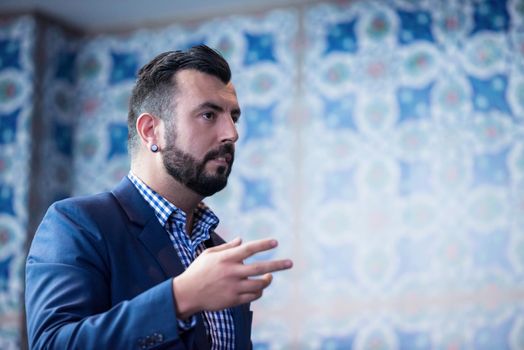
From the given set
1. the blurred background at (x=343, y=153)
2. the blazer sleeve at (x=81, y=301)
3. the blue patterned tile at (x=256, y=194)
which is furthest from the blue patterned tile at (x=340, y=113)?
the blazer sleeve at (x=81, y=301)

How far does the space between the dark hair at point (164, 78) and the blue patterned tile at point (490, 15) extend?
262cm

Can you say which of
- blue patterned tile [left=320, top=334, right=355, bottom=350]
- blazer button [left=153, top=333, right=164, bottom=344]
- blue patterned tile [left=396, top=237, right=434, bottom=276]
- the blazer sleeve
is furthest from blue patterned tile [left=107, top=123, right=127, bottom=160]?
blazer button [left=153, top=333, right=164, bottom=344]

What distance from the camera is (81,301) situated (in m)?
1.49

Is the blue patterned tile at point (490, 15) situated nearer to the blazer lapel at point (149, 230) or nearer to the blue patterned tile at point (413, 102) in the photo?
the blue patterned tile at point (413, 102)

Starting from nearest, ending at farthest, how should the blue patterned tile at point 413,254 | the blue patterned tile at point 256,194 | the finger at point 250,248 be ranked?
the finger at point 250,248
the blue patterned tile at point 413,254
the blue patterned tile at point 256,194

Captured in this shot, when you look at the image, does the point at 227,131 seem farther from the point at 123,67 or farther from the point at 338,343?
the point at 123,67

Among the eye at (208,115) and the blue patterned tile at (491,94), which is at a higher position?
the blue patterned tile at (491,94)

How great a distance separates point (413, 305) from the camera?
4027mm

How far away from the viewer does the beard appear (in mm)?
1806

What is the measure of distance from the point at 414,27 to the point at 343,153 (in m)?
0.81

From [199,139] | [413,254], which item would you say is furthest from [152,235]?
[413,254]

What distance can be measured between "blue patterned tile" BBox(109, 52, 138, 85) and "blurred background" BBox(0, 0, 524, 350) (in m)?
0.01

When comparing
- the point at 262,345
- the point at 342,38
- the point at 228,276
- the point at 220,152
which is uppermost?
the point at 342,38

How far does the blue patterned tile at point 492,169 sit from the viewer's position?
3.98m
